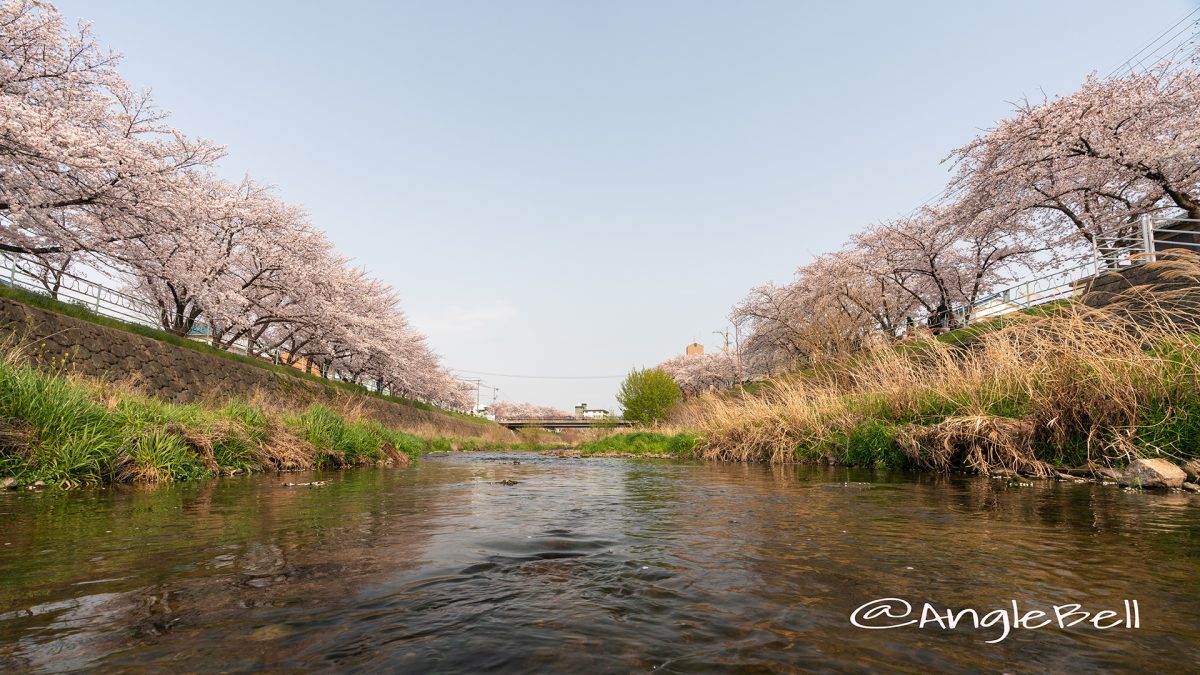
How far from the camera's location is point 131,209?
15.9 m

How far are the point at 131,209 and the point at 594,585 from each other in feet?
65.9

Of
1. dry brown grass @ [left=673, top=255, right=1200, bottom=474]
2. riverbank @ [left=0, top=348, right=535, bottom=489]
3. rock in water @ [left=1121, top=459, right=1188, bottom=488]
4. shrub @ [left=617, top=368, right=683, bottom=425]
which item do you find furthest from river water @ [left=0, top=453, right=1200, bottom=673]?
shrub @ [left=617, top=368, right=683, bottom=425]

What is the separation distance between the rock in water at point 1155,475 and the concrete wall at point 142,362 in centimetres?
1560

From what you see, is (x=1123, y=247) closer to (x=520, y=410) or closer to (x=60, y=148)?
(x=60, y=148)

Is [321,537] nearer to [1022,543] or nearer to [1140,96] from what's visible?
[1022,543]

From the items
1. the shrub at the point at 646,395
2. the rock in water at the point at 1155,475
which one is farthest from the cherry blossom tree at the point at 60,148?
the shrub at the point at 646,395

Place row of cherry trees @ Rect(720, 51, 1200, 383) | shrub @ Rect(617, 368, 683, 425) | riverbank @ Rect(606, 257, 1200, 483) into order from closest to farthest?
riverbank @ Rect(606, 257, 1200, 483)
row of cherry trees @ Rect(720, 51, 1200, 383)
shrub @ Rect(617, 368, 683, 425)

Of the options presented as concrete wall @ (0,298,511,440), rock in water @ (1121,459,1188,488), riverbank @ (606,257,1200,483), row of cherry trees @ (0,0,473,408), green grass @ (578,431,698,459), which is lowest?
green grass @ (578,431,698,459)

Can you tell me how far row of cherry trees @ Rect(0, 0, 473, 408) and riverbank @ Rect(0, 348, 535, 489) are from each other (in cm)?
814

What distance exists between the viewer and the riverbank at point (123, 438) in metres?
6.44

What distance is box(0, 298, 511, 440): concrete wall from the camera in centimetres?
1373

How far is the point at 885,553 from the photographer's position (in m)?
2.96

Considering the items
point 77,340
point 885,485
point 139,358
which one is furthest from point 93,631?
point 139,358

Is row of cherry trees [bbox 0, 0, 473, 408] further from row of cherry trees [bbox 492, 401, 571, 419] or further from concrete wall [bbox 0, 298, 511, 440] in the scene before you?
row of cherry trees [bbox 492, 401, 571, 419]
